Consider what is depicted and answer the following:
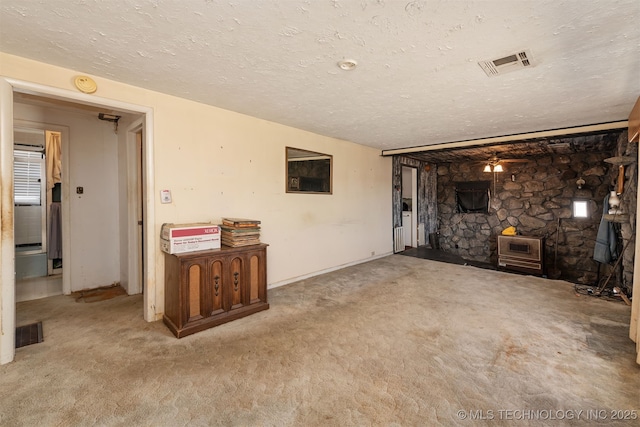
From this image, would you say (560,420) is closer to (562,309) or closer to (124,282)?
(562,309)

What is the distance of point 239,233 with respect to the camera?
2.83 meters

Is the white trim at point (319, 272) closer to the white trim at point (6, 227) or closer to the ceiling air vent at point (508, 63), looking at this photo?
the white trim at point (6, 227)

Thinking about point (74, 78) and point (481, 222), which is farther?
→ point (481, 222)

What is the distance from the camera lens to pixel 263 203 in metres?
3.59

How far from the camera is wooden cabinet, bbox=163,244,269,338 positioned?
2422 mm

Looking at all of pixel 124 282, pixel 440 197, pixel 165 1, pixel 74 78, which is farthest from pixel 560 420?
pixel 440 197

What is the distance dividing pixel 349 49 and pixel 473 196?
19.5ft

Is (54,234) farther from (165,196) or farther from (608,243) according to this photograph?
(608,243)

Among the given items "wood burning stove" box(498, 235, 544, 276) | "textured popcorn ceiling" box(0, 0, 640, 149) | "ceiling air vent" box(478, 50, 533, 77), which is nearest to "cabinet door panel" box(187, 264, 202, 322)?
"textured popcorn ceiling" box(0, 0, 640, 149)

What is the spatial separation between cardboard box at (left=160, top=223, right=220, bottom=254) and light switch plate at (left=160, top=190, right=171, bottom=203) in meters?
0.24

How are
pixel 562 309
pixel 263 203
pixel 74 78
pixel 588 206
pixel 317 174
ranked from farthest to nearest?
pixel 588 206 → pixel 317 174 → pixel 263 203 → pixel 562 309 → pixel 74 78

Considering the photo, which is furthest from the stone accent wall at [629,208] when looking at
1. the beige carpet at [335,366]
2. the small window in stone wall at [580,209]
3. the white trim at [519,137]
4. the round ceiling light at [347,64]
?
the round ceiling light at [347,64]

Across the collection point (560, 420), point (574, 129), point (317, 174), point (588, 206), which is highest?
point (574, 129)

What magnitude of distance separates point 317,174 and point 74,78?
9.47 feet
